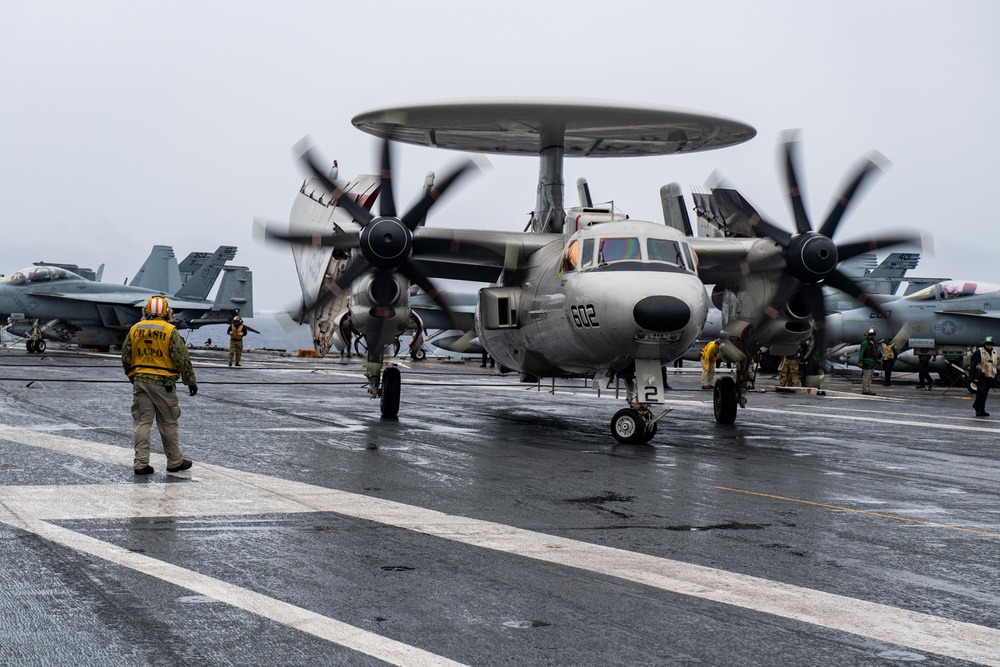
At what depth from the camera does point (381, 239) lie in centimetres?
1747

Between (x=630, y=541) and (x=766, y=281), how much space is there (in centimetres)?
1239

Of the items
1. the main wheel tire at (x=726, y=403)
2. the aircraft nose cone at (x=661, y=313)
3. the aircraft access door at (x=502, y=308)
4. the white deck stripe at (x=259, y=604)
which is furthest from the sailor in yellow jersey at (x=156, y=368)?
the main wheel tire at (x=726, y=403)

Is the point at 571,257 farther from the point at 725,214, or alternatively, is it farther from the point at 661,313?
the point at 725,214

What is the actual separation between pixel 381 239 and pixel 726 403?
295 inches

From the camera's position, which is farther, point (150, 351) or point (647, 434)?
point (647, 434)

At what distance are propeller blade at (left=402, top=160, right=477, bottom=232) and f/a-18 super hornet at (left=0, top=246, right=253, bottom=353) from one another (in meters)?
28.7

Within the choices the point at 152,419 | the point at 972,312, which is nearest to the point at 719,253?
the point at 152,419

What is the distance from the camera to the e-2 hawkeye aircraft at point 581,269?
1530 centimetres

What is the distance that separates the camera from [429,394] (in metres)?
27.5

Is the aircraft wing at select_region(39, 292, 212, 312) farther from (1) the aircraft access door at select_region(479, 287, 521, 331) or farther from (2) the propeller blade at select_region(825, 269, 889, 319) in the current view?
(2) the propeller blade at select_region(825, 269, 889, 319)

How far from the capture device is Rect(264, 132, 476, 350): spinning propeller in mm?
17547

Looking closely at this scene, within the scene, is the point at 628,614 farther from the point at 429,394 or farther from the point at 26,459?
the point at 429,394

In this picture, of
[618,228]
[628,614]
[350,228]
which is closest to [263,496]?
[628,614]

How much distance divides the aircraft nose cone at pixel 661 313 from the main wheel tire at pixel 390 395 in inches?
246
